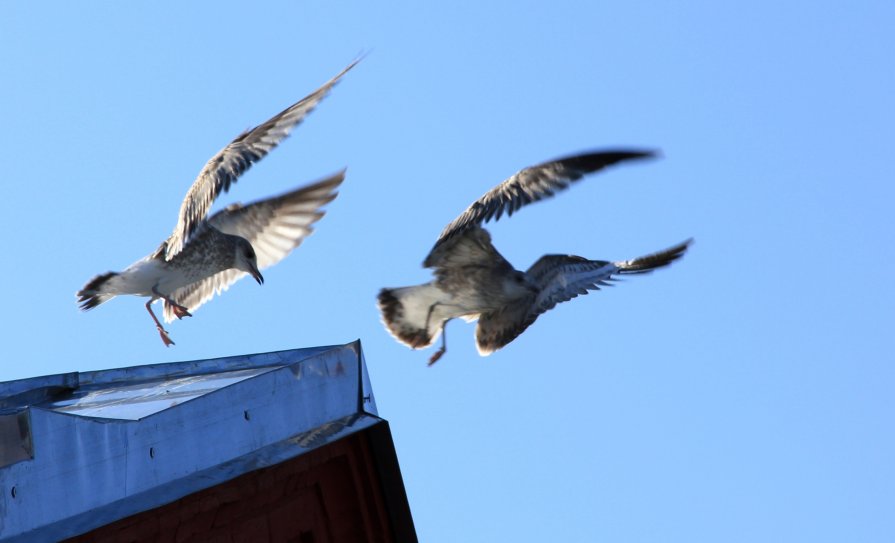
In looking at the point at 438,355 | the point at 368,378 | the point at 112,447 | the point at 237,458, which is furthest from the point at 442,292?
the point at 112,447

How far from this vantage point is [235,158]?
9.41m

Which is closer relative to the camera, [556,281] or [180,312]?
[556,281]

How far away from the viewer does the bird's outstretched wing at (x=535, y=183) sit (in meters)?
8.42

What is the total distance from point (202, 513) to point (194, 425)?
0.47m

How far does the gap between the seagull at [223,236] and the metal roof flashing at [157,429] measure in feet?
7.79

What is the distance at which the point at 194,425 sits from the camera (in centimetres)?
521

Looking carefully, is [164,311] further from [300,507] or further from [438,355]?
[300,507]

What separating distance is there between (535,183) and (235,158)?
89.7 inches

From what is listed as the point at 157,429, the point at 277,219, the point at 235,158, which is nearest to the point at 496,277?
the point at 235,158

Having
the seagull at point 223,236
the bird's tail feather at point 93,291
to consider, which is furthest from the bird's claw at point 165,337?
the bird's tail feather at point 93,291

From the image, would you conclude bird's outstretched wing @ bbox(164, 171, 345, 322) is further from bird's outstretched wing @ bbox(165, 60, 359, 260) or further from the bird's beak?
bird's outstretched wing @ bbox(165, 60, 359, 260)

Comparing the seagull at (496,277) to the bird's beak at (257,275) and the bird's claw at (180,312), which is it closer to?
the bird's beak at (257,275)

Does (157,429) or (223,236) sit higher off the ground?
(223,236)

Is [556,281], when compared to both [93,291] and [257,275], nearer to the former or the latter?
[257,275]
